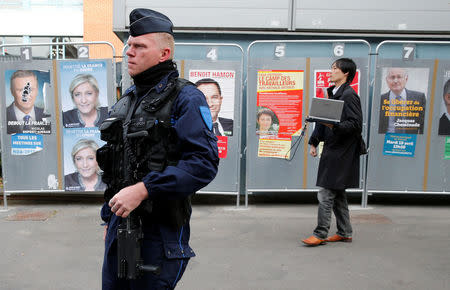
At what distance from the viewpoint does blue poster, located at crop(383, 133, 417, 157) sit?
6.20 m

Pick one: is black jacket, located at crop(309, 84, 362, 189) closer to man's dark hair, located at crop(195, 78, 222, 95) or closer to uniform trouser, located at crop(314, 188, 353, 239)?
uniform trouser, located at crop(314, 188, 353, 239)

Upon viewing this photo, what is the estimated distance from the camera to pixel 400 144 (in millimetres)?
6215

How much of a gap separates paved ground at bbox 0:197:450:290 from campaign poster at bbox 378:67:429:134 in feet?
4.26

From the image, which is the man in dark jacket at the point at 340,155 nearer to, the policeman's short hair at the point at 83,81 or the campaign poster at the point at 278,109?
the campaign poster at the point at 278,109

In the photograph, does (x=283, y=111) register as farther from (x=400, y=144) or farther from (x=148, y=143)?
(x=148, y=143)

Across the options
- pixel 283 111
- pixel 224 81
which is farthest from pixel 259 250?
pixel 224 81

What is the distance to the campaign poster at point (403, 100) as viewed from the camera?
241 inches

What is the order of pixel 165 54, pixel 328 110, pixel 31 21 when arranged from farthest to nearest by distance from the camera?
pixel 31 21
pixel 328 110
pixel 165 54

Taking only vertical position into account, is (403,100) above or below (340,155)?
above

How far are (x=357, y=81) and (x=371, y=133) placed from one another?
836mm

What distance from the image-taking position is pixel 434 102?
6172 millimetres

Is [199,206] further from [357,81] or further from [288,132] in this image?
[357,81]

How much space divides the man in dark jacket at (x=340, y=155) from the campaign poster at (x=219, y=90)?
189 centimetres

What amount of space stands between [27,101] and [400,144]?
576cm
